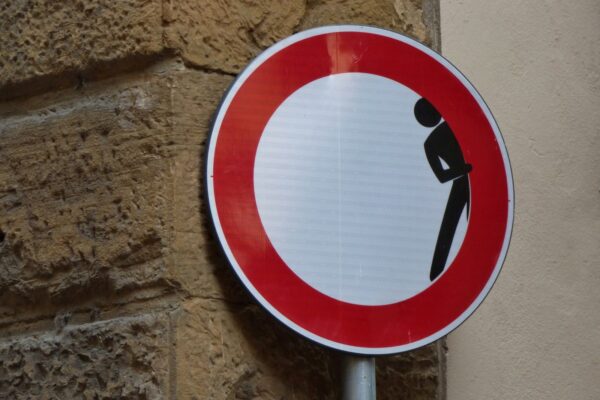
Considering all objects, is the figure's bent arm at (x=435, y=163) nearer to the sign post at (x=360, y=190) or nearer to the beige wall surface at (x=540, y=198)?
the sign post at (x=360, y=190)

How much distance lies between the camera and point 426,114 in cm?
239

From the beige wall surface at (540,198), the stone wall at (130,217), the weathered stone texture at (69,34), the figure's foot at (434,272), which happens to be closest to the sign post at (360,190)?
the figure's foot at (434,272)

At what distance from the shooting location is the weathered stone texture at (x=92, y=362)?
2244 millimetres

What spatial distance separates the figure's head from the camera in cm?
238

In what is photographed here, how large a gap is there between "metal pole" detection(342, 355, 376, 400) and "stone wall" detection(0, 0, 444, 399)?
11cm

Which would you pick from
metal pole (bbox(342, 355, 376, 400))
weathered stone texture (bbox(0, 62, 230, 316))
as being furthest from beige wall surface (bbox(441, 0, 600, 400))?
weathered stone texture (bbox(0, 62, 230, 316))

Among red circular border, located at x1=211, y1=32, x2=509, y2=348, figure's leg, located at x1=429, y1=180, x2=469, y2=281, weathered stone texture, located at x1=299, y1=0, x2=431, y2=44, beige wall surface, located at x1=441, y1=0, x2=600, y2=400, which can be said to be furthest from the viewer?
beige wall surface, located at x1=441, y1=0, x2=600, y2=400

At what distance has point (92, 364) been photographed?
2.32 meters

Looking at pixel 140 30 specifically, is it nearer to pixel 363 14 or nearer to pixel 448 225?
pixel 363 14

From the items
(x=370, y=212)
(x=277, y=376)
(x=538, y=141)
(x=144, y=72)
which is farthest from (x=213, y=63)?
(x=538, y=141)

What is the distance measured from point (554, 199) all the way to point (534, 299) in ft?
0.71

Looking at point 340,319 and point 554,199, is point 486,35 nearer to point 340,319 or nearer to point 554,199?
point 554,199

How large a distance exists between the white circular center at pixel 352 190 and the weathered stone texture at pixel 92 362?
0.26 m

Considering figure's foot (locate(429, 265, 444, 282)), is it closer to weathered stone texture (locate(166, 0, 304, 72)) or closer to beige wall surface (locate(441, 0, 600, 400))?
beige wall surface (locate(441, 0, 600, 400))
